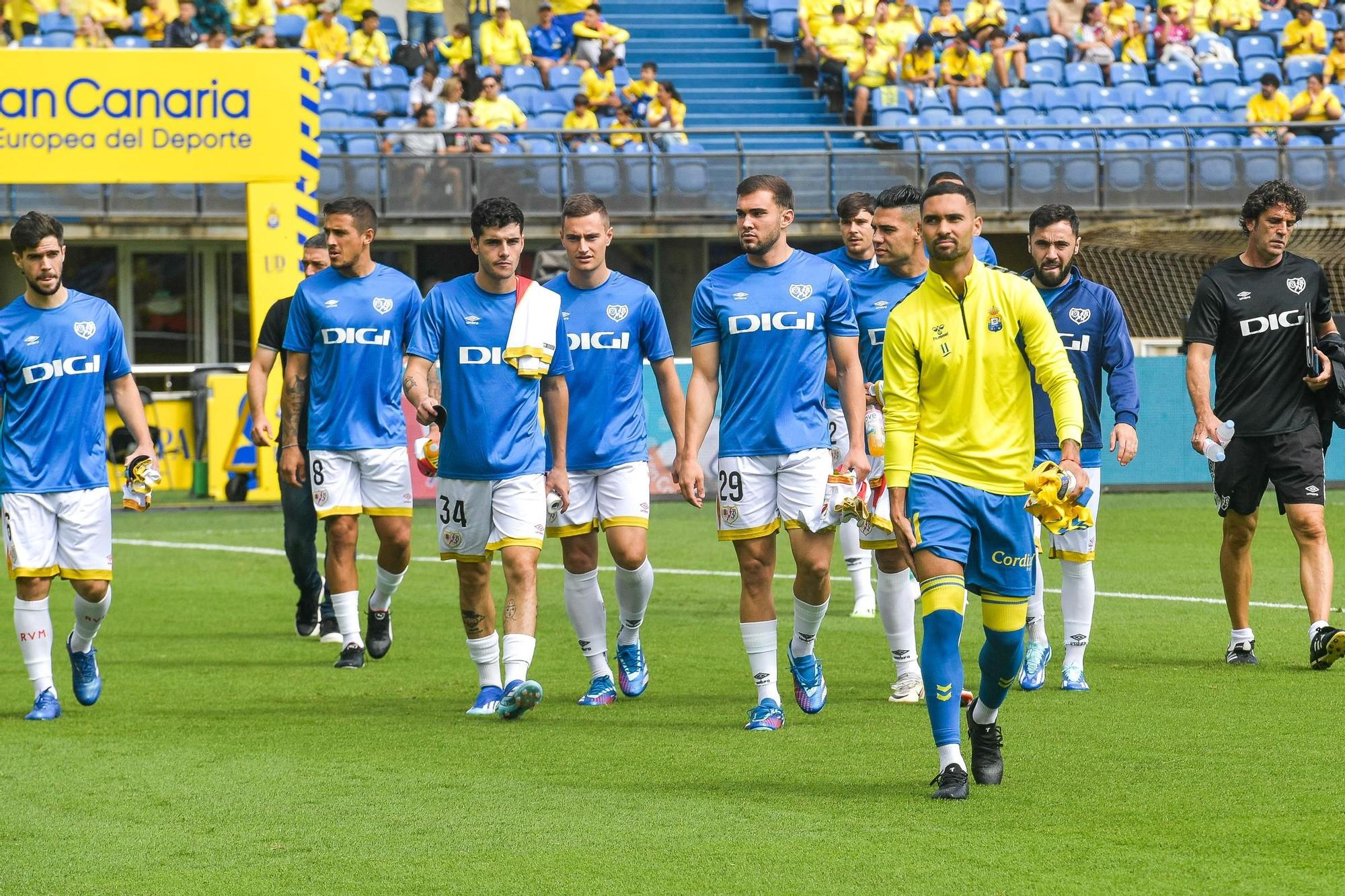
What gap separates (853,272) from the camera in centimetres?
912

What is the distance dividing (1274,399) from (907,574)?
2.23 m

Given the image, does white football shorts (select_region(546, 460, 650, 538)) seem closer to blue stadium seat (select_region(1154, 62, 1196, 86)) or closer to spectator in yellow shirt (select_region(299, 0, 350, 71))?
spectator in yellow shirt (select_region(299, 0, 350, 71))

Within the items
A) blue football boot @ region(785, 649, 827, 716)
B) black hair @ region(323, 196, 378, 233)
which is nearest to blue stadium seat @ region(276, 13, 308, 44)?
black hair @ region(323, 196, 378, 233)

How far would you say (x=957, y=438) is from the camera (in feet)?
20.5

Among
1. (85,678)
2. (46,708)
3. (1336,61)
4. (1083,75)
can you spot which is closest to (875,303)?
(85,678)

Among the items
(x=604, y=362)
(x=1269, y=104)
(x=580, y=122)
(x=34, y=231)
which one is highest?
(x=1269, y=104)

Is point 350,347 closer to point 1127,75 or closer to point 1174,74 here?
point 1127,75

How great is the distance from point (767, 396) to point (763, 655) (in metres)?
1.09

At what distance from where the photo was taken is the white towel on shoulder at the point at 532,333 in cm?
794

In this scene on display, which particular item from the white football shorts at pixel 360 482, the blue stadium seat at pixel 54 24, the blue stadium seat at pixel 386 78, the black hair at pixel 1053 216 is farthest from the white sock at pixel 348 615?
the blue stadium seat at pixel 54 24

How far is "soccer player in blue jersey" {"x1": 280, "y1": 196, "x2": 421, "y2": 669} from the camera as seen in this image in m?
9.45

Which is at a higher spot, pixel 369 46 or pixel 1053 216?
pixel 369 46

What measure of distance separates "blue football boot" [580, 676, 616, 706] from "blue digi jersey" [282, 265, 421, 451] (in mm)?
2019

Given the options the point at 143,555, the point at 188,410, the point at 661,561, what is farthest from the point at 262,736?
the point at 188,410
